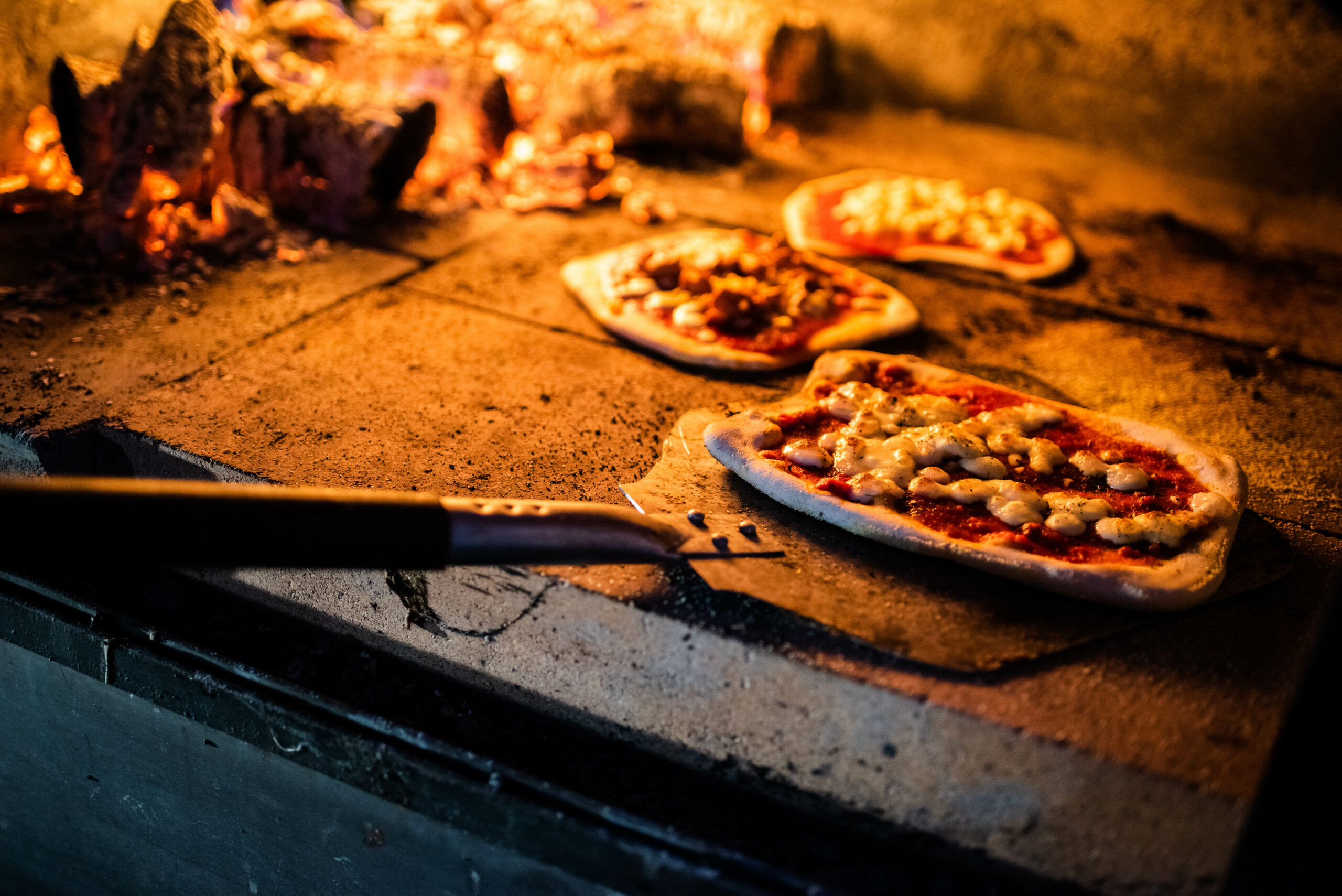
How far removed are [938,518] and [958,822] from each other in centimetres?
63

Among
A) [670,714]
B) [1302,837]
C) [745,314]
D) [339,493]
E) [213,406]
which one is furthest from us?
[745,314]

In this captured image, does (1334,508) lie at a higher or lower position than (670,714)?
higher

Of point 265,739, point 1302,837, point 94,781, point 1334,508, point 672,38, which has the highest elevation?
point 672,38

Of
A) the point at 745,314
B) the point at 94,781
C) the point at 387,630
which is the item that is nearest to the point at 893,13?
the point at 745,314

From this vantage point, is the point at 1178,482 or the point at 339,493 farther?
the point at 1178,482

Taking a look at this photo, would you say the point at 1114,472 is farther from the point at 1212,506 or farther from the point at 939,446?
the point at 939,446

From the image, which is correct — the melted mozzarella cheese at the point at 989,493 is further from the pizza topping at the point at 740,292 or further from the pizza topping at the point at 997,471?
the pizza topping at the point at 740,292

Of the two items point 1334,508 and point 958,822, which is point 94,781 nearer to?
point 958,822

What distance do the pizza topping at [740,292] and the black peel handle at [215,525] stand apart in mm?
1595

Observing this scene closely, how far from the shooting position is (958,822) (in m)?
1.69

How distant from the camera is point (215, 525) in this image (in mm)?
1420

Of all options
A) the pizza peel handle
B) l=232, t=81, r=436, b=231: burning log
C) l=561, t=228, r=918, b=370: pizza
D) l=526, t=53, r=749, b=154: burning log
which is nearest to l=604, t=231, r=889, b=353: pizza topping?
l=561, t=228, r=918, b=370: pizza

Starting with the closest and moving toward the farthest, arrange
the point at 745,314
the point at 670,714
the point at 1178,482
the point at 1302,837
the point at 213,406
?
1. the point at 1302,837
2. the point at 670,714
3. the point at 1178,482
4. the point at 213,406
5. the point at 745,314

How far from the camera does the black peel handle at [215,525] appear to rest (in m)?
1.35
